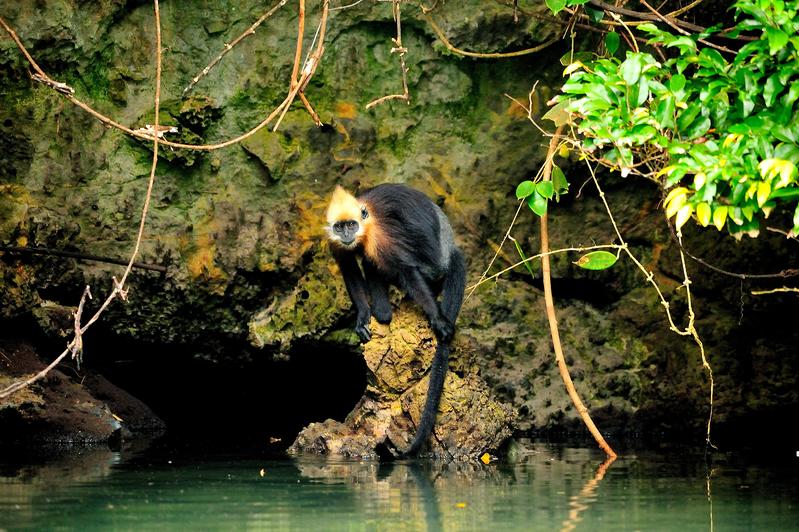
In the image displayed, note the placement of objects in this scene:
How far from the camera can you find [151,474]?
6.24 meters

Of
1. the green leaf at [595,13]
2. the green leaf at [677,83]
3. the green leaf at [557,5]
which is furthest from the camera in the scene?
the green leaf at [595,13]

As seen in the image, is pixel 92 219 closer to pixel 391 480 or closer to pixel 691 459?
pixel 391 480

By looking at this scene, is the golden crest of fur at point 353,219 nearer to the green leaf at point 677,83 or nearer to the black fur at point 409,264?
the black fur at point 409,264

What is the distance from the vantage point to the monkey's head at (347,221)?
24.2 ft

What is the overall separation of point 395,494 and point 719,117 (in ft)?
7.56

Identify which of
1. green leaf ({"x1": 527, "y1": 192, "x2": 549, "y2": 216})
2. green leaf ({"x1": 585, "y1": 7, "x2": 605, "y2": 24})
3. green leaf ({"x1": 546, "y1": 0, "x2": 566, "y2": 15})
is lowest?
green leaf ({"x1": 527, "y1": 192, "x2": 549, "y2": 216})

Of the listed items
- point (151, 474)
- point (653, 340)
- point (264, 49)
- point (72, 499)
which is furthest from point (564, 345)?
point (72, 499)

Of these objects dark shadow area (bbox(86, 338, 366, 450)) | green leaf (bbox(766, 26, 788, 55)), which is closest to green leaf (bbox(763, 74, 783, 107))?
green leaf (bbox(766, 26, 788, 55))

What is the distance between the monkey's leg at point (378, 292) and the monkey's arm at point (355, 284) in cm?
8

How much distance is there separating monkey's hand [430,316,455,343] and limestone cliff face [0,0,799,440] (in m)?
1.78

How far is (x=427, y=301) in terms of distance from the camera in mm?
7227

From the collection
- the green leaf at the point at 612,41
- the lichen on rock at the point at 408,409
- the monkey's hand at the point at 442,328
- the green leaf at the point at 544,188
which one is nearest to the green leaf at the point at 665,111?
the green leaf at the point at 544,188

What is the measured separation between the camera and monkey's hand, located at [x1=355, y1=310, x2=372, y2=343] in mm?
7395

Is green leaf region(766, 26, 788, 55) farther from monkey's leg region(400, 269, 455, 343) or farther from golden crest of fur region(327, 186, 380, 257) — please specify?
golden crest of fur region(327, 186, 380, 257)
